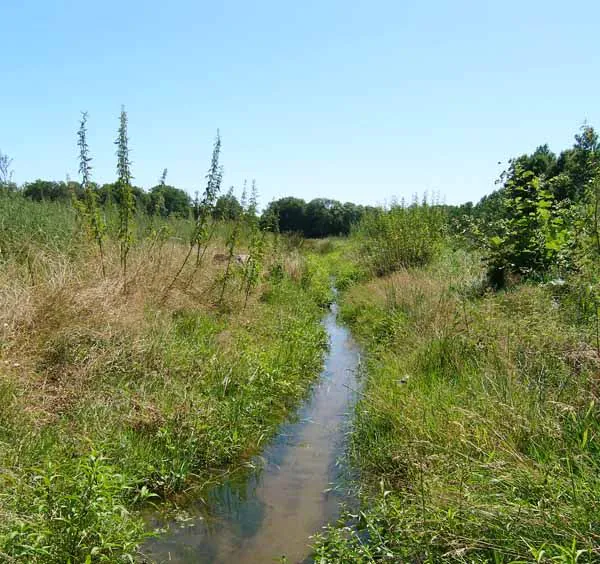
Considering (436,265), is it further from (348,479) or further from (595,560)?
(595,560)

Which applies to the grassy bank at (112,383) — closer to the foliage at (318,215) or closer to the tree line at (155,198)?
the tree line at (155,198)

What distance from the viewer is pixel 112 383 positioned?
496 centimetres

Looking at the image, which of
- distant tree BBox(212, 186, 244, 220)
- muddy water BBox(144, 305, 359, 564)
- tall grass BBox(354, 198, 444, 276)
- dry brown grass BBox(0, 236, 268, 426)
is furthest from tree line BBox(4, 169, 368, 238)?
muddy water BBox(144, 305, 359, 564)

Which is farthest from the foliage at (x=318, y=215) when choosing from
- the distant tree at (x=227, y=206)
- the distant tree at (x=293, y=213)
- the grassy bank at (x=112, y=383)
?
the grassy bank at (x=112, y=383)

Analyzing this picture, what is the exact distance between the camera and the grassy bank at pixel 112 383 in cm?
298

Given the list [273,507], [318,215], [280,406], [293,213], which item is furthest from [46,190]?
[293,213]

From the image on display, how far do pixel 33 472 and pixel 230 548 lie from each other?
147 centimetres

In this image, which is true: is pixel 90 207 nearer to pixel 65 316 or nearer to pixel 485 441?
pixel 65 316

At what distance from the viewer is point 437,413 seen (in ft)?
14.1

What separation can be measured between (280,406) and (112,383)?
2005 mm

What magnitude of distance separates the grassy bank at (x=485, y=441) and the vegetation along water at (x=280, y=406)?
20 millimetres

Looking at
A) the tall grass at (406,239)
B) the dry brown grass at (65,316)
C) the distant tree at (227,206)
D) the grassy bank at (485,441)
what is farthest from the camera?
the tall grass at (406,239)

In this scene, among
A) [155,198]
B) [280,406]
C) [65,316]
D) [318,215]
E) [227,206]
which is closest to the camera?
[65,316]

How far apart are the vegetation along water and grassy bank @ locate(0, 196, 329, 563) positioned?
2cm
